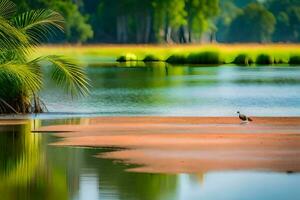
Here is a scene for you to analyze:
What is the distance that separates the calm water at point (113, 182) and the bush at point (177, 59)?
62.6 m

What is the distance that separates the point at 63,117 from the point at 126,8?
120 meters

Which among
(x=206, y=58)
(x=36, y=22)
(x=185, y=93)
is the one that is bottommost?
(x=185, y=93)

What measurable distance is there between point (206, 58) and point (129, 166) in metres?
63.1

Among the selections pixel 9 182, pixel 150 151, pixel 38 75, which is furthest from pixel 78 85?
pixel 9 182

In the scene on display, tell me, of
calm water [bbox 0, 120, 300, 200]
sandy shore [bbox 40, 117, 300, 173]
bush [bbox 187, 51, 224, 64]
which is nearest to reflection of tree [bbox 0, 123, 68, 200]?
calm water [bbox 0, 120, 300, 200]

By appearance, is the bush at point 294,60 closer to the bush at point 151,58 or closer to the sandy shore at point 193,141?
the bush at point 151,58

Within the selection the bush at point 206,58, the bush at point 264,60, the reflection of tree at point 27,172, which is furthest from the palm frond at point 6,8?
the bush at point 206,58

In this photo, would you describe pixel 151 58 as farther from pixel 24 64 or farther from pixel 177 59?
pixel 24 64

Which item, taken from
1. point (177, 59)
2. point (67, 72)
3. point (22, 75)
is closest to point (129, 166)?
point (22, 75)

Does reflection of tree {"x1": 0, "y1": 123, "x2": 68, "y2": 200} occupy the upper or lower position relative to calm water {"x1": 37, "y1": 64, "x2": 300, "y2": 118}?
lower

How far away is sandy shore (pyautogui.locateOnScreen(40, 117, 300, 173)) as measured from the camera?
2391 cm

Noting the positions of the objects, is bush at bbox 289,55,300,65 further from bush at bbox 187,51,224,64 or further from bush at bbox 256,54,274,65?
bush at bbox 187,51,224,64

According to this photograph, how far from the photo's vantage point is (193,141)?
2792 centimetres

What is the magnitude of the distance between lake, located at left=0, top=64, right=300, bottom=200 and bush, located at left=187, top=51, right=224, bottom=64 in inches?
975
